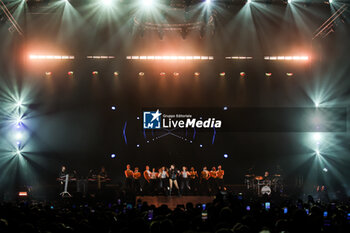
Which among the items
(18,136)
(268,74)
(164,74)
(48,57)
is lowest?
(18,136)

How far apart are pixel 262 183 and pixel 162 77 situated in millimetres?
6677

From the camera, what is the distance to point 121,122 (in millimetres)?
16688

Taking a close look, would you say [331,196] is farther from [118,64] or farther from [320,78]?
[118,64]

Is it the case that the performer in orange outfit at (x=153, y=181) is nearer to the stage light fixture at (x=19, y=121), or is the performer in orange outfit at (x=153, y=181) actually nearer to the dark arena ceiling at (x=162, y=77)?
the dark arena ceiling at (x=162, y=77)

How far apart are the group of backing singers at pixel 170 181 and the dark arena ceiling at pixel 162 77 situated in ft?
5.86

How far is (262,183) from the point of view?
15.1 meters

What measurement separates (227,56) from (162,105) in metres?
3.80

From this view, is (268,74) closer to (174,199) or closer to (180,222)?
(174,199)

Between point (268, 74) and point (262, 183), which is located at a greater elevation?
point (268, 74)

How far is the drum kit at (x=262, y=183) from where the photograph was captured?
14.8 m

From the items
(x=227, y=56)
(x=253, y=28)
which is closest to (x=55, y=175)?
(x=227, y=56)

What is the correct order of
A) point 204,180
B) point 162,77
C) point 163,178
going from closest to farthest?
point 163,178 → point 204,180 → point 162,77

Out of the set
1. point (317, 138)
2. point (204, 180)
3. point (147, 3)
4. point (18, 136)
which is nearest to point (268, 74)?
point (317, 138)

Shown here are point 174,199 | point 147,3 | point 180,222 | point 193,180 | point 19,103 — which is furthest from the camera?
point 19,103
